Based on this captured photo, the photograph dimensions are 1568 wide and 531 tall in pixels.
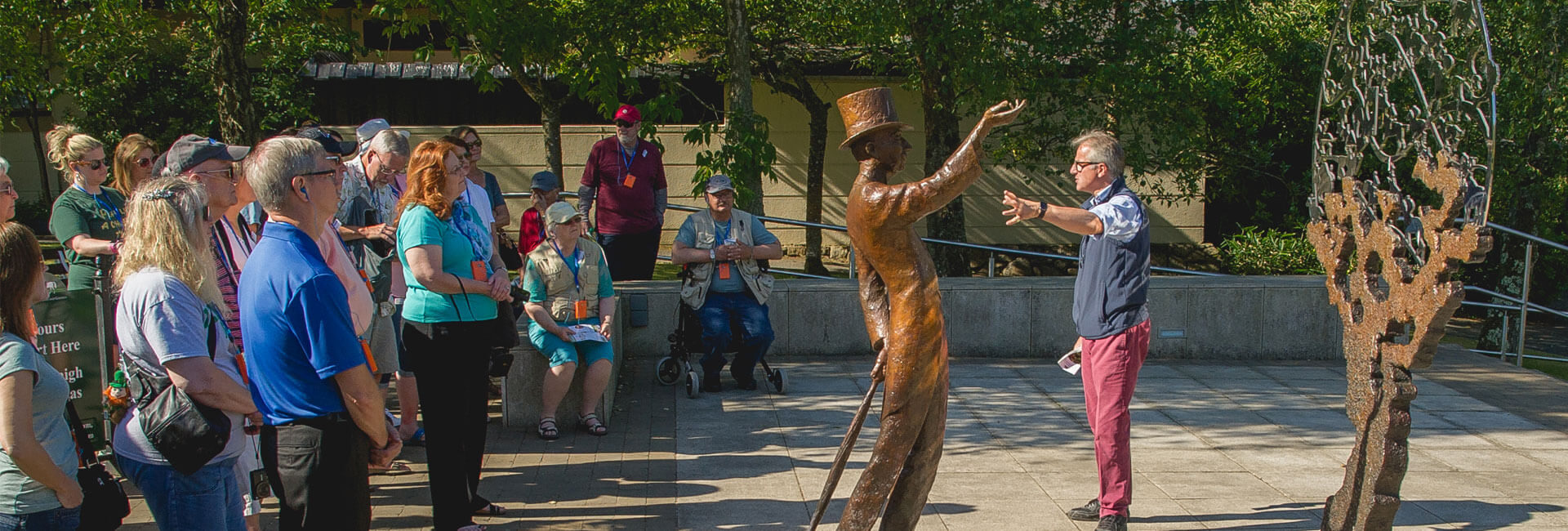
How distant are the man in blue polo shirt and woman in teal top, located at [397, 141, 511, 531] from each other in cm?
130

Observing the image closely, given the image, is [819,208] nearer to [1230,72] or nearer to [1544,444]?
[1230,72]

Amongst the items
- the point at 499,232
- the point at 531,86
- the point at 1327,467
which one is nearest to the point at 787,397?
the point at 499,232

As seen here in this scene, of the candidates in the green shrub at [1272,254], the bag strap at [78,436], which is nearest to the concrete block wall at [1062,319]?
the green shrub at [1272,254]

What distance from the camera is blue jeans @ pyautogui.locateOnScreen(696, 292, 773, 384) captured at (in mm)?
7984

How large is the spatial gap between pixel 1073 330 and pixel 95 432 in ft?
22.9

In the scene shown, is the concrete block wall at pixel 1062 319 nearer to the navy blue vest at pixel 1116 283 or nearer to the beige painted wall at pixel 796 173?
the navy blue vest at pixel 1116 283

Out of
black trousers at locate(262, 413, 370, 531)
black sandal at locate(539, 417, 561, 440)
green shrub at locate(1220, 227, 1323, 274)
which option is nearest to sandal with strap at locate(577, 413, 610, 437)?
black sandal at locate(539, 417, 561, 440)

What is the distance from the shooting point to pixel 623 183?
30.4 ft

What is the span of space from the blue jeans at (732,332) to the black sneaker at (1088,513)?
3.06 metres

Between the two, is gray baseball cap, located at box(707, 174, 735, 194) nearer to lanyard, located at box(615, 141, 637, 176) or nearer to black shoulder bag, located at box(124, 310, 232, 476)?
lanyard, located at box(615, 141, 637, 176)

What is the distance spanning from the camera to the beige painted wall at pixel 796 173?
17.2 meters

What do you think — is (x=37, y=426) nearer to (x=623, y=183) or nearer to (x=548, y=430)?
(x=548, y=430)

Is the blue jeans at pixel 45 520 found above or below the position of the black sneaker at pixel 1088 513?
above

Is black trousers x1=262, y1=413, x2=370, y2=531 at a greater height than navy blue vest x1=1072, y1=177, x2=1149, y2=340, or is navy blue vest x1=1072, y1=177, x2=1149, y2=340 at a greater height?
navy blue vest x1=1072, y1=177, x2=1149, y2=340
